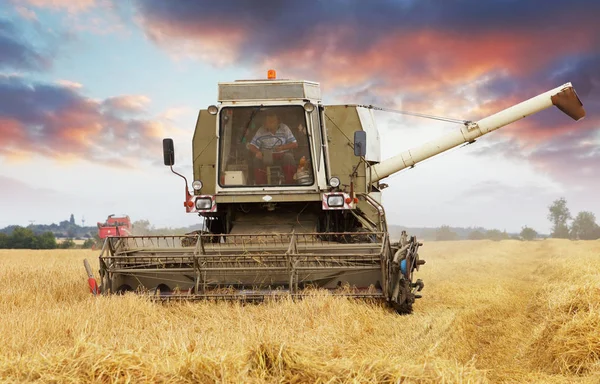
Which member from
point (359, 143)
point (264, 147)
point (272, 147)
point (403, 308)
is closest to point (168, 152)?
point (264, 147)

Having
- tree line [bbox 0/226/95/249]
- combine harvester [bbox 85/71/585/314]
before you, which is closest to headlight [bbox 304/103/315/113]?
combine harvester [bbox 85/71/585/314]

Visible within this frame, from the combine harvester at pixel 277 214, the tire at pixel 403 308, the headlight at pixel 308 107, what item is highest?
the headlight at pixel 308 107

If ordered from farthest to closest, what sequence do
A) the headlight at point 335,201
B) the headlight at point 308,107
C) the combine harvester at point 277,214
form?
the headlight at point 308,107 < the headlight at point 335,201 < the combine harvester at point 277,214

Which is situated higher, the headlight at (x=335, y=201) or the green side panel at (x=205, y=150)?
the green side panel at (x=205, y=150)

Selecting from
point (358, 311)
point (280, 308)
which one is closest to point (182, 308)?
point (280, 308)

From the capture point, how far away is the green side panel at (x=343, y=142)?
9.56 meters

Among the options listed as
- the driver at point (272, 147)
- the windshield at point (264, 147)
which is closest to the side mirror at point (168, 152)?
the windshield at point (264, 147)

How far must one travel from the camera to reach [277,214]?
916cm

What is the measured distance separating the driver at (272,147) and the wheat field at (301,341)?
234 cm

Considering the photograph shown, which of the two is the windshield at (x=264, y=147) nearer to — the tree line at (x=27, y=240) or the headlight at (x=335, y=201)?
the headlight at (x=335, y=201)

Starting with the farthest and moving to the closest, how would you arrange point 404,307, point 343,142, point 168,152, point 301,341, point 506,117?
point 506,117 < point 343,142 < point 168,152 < point 404,307 < point 301,341

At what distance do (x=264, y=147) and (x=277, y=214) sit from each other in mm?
1004

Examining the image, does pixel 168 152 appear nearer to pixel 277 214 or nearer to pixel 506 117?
pixel 277 214

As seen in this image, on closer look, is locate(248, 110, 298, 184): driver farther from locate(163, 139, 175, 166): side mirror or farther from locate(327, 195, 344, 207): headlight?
locate(163, 139, 175, 166): side mirror
